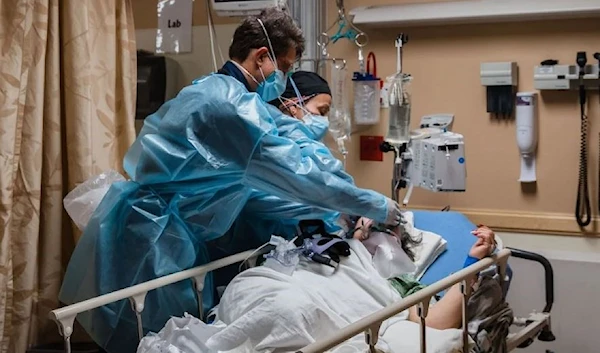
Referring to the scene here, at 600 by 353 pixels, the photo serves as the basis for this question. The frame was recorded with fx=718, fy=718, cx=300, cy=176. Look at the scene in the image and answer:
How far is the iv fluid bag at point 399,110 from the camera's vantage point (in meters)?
2.66

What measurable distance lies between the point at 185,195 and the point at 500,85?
1.51m

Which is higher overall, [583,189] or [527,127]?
[527,127]

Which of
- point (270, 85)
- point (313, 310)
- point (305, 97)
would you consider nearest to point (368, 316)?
point (313, 310)

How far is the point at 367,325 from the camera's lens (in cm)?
148

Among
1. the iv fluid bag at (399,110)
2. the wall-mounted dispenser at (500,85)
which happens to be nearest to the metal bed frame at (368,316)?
the iv fluid bag at (399,110)

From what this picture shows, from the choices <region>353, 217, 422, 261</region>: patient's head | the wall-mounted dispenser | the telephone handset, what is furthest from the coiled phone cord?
<region>353, 217, 422, 261</region>: patient's head

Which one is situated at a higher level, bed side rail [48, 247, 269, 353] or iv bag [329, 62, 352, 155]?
iv bag [329, 62, 352, 155]

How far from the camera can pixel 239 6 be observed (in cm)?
281

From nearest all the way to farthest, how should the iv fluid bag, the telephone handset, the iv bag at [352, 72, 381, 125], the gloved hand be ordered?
1. the gloved hand
2. the iv fluid bag
3. the telephone handset
4. the iv bag at [352, 72, 381, 125]

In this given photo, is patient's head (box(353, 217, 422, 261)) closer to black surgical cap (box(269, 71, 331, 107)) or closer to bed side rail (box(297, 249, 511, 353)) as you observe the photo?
bed side rail (box(297, 249, 511, 353))

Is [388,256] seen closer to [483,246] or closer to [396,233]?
[396,233]

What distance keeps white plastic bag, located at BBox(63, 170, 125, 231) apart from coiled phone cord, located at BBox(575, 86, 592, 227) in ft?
5.80

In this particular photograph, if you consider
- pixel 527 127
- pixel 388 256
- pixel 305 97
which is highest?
pixel 305 97

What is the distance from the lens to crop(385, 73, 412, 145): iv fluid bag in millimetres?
2660
